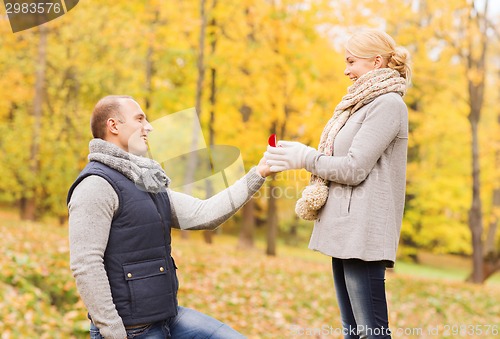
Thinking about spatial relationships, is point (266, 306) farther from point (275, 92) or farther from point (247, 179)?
point (275, 92)

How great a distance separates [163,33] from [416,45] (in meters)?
6.25

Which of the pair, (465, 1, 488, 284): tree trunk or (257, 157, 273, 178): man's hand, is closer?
(257, 157, 273, 178): man's hand

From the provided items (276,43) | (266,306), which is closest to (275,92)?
(276,43)

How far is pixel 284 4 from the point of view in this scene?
1234 centimetres

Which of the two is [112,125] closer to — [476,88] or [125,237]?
[125,237]

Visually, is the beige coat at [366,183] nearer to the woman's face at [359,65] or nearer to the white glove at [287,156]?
the white glove at [287,156]

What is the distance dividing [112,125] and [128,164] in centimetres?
20

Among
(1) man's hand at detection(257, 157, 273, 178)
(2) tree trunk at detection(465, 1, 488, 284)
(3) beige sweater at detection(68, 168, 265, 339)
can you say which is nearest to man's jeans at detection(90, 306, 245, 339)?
(3) beige sweater at detection(68, 168, 265, 339)

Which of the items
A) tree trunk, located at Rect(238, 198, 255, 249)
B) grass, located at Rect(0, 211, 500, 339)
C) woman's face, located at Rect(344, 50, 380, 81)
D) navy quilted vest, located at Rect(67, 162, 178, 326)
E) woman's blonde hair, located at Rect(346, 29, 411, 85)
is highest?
woman's blonde hair, located at Rect(346, 29, 411, 85)

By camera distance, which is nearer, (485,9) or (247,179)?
(247,179)

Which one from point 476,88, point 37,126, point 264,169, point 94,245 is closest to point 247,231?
point 37,126

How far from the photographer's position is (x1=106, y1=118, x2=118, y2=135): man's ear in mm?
2385

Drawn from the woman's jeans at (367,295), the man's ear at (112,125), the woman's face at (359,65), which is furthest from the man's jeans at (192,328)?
the woman's face at (359,65)

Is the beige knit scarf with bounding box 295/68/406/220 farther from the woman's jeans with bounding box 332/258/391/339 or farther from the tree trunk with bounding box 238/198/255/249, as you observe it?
the tree trunk with bounding box 238/198/255/249
